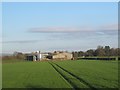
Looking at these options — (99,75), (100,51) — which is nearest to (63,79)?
(99,75)

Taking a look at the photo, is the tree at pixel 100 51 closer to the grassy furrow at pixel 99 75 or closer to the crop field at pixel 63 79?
the grassy furrow at pixel 99 75

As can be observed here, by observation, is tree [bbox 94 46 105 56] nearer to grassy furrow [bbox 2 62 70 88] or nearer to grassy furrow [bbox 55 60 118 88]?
grassy furrow [bbox 55 60 118 88]

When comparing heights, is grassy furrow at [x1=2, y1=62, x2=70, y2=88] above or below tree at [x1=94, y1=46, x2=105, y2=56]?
below

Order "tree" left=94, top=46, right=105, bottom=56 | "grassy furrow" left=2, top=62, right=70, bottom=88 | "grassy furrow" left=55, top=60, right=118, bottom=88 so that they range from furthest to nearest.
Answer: "tree" left=94, top=46, right=105, bottom=56
"grassy furrow" left=2, top=62, right=70, bottom=88
"grassy furrow" left=55, top=60, right=118, bottom=88

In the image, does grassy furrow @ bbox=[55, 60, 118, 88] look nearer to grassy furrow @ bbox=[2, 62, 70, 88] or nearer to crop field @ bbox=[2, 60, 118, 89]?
crop field @ bbox=[2, 60, 118, 89]

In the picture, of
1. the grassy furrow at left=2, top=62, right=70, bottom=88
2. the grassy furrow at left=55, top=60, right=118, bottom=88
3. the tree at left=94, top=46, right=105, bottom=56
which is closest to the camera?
the grassy furrow at left=55, top=60, right=118, bottom=88

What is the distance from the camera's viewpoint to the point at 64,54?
162 meters

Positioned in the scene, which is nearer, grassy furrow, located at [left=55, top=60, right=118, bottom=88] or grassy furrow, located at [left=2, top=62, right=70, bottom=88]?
grassy furrow, located at [left=55, top=60, right=118, bottom=88]

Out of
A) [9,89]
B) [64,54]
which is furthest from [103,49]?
[9,89]

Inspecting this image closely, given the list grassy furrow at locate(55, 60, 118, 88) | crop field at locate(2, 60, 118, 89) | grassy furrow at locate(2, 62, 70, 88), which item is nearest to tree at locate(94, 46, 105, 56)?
grassy furrow at locate(55, 60, 118, 88)

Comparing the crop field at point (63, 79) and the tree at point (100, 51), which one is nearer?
the crop field at point (63, 79)

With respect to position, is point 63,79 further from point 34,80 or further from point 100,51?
point 100,51

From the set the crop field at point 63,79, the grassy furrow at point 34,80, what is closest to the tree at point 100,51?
the crop field at point 63,79

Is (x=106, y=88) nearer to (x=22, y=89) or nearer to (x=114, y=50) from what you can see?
(x=22, y=89)
